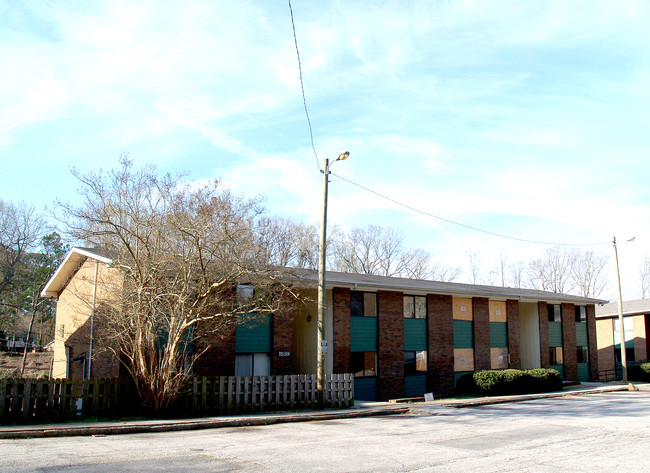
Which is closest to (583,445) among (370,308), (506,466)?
(506,466)

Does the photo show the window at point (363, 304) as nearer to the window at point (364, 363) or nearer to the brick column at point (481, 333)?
the window at point (364, 363)

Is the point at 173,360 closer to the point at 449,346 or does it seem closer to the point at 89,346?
the point at 89,346

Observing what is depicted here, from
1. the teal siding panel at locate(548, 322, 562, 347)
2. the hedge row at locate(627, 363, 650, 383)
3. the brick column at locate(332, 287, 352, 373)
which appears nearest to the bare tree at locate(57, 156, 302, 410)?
the brick column at locate(332, 287, 352, 373)

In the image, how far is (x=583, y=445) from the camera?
10.9 metres

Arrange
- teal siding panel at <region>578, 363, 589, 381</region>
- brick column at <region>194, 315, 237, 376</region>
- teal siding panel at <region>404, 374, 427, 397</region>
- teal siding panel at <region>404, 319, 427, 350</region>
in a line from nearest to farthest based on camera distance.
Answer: brick column at <region>194, 315, 237, 376</region> < teal siding panel at <region>404, 374, 427, 397</region> < teal siding panel at <region>404, 319, 427, 350</region> < teal siding panel at <region>578, 363, 589, 381</region>

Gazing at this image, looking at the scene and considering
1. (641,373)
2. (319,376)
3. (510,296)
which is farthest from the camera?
(641,373)

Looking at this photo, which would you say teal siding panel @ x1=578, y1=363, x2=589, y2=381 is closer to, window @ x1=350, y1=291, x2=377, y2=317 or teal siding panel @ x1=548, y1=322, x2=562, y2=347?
teal siding panel @ x1=548, y1=322, x2=562, y2=347

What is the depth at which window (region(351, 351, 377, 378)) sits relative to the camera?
23.5 meters

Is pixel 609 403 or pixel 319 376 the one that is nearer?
pixel 319 376

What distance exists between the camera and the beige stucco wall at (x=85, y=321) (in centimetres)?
1669

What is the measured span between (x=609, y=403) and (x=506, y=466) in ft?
45.5

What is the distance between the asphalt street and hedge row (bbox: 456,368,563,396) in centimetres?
905

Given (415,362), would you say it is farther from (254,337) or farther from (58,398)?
(58,398)

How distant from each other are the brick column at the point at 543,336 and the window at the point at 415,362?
9234mm
